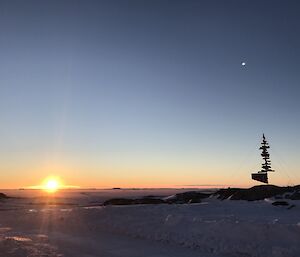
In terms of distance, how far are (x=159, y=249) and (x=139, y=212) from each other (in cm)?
921

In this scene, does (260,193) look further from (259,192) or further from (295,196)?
(295,196)

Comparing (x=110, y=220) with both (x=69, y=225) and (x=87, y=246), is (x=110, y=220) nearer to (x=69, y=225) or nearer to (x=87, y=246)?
(x=69, y=225)

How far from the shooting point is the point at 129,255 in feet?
54.6

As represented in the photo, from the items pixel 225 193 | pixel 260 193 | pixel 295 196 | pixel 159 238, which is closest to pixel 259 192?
pixel 260 193

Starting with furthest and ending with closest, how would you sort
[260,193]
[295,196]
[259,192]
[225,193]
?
[225,193]
[259,192]
[260,193]
[295,196]

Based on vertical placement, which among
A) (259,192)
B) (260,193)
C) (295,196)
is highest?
(259,192)

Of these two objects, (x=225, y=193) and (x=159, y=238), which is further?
(x=225, y=193)

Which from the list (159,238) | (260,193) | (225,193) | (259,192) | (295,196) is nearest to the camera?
(159,238)

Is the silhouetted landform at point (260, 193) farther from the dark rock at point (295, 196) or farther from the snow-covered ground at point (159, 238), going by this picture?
the snow-covered ground at point (159, 238)

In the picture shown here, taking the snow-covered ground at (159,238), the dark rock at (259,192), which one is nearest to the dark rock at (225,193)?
the dark rock at (259,192)

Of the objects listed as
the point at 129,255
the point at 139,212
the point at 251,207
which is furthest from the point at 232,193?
the point at 129,255

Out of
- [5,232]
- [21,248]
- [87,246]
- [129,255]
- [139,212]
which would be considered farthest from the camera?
[139,212]

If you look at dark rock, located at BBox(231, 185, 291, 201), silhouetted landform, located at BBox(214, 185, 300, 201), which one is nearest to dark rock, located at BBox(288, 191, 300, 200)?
silhouetted landform, located at BBox(214, 185, 300, 201)

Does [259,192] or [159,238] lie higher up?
[259,192]
